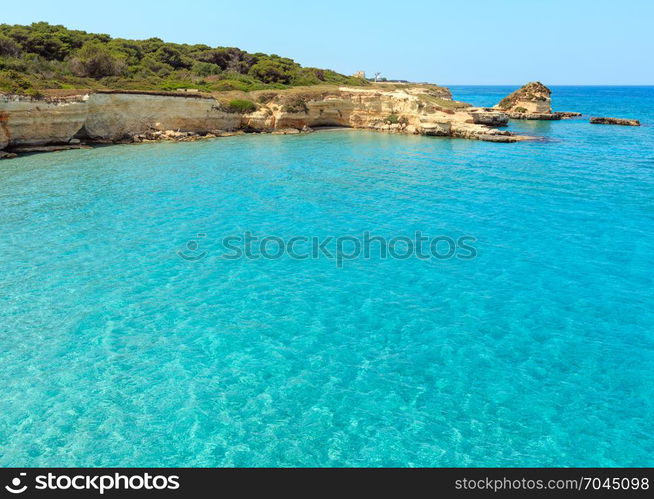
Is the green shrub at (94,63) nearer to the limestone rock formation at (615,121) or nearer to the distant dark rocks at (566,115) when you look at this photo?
the limestone rock formation at (615,121)

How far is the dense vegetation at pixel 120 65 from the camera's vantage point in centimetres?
5288

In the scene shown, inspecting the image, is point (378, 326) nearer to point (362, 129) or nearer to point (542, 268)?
point (542, 268)

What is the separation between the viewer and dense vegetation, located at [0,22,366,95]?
52.9 m

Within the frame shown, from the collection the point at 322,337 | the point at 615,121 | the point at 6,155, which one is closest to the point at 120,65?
the point at 6,155

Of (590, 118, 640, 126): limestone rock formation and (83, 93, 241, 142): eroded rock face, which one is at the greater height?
(590, 118, 640, 126): limestone rock formation

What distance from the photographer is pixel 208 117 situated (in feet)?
173

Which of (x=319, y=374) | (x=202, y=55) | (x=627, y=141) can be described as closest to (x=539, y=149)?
(x=627, y=141)

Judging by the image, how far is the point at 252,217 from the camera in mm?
24016

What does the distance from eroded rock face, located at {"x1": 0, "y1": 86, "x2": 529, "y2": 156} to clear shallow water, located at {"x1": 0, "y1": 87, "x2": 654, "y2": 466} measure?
58.2 feet

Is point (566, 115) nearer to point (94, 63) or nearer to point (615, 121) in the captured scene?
point (615, 121)

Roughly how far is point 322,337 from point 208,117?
46762mm

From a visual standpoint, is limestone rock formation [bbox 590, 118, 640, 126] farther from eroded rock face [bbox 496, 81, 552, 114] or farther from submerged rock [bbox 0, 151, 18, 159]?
submerged rock [bbox 0, 151, 18, 159]

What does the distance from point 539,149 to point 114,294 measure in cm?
4692

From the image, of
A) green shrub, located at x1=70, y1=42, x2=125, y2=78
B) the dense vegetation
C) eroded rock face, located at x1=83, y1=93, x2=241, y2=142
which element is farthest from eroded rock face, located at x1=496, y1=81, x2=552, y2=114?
green shrub, located at x1=70, y1=42, x2=125, y2=78
